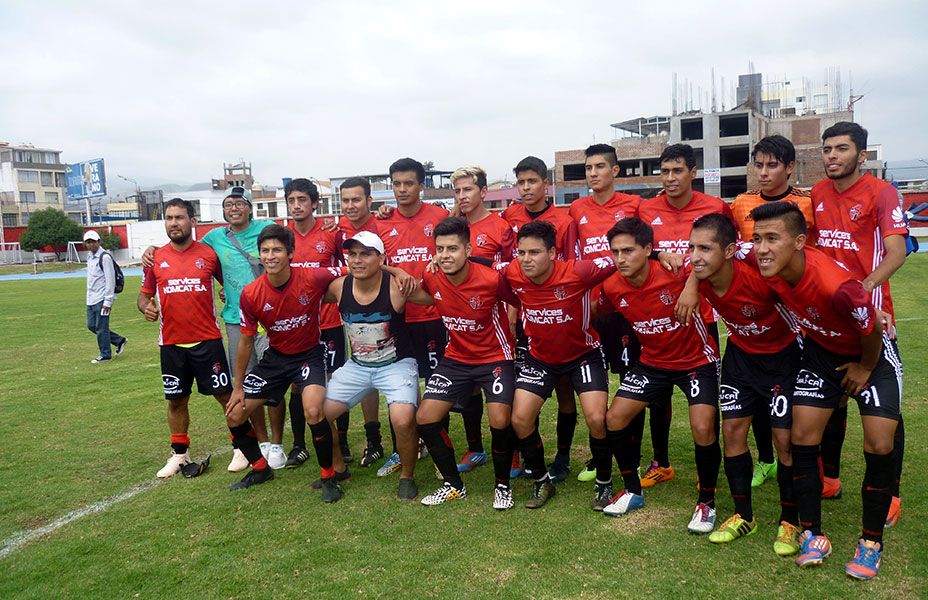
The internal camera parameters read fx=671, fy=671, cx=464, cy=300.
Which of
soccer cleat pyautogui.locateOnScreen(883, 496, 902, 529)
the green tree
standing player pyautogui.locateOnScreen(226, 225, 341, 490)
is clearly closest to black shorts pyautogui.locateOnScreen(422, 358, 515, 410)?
standing player pyautogui.locateOnScreen(226, 225, 341, 490)

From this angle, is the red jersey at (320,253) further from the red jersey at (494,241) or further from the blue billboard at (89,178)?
the blue billboard at (89,178)

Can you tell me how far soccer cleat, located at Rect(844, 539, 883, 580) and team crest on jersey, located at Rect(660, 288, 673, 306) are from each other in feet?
5.93

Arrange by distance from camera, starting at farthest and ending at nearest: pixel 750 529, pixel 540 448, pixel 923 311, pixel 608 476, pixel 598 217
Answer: pixel 923 311 → pixel 598 217 → pixel 540 448 → pixel 608 476 → pixel 750 529

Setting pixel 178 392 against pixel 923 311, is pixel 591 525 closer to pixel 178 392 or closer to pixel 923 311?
pixel 178 392

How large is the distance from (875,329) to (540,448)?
241 centimetres

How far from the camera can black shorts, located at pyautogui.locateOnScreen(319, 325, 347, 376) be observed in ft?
20.9

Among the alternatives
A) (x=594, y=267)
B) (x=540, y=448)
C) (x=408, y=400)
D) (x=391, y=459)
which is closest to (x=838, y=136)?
(x=594, y=267)

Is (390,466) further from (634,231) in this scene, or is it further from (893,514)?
(893,514)

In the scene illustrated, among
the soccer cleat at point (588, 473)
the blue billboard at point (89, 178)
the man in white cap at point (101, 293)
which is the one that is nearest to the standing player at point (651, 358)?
the soccer cleat at point (588, 473)

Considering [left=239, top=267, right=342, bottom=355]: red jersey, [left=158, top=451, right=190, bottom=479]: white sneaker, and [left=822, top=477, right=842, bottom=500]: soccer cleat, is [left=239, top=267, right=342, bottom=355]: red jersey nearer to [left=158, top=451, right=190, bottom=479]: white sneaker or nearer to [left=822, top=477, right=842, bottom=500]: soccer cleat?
[left=158, top=451, right=190, bottom=479]: white sneaker

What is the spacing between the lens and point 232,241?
6.40 m

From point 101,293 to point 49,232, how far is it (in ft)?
159

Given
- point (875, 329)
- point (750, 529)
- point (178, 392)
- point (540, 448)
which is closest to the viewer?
point (875, 329)

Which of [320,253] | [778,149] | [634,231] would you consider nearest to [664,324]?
[634,231]
